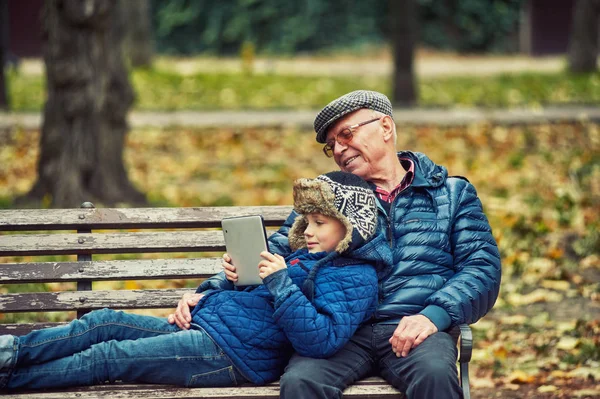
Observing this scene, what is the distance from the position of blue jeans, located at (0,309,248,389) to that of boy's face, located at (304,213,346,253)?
540 mm

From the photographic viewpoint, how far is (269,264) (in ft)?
11.4

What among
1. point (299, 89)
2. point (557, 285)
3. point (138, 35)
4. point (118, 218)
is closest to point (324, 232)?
point (118, 218)

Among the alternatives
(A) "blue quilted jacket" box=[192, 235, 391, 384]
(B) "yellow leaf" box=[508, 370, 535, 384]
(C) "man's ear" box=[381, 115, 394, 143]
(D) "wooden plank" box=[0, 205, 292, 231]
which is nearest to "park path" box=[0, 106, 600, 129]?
(B) "yellow leaf" box=[508, 370, 535, 384]

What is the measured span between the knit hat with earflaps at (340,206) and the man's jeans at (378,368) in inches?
10.8

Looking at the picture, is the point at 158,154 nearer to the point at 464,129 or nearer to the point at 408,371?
the point at 464,129

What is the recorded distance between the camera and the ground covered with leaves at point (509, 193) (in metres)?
5.50

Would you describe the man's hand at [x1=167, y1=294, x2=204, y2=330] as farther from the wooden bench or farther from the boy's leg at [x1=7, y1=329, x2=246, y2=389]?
the wooden bench

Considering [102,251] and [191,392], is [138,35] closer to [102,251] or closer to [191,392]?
[102,251]

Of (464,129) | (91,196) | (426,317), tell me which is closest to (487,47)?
(464,129)

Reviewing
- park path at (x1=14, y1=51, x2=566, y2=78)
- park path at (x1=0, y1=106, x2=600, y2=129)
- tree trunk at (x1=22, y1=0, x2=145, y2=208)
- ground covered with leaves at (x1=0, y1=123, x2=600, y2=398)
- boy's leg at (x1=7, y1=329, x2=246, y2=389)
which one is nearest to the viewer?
boy's leg at (x1=7, y1=329, x2=246, y2=389)

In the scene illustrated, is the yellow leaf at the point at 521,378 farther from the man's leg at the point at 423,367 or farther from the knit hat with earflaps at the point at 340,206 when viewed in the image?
the knit hat with earflaps at the point at 340,206

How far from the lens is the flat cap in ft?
12.8

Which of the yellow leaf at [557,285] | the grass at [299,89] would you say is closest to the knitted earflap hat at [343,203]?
the yellow leaf at [557,285]

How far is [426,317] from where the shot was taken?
142 inches
